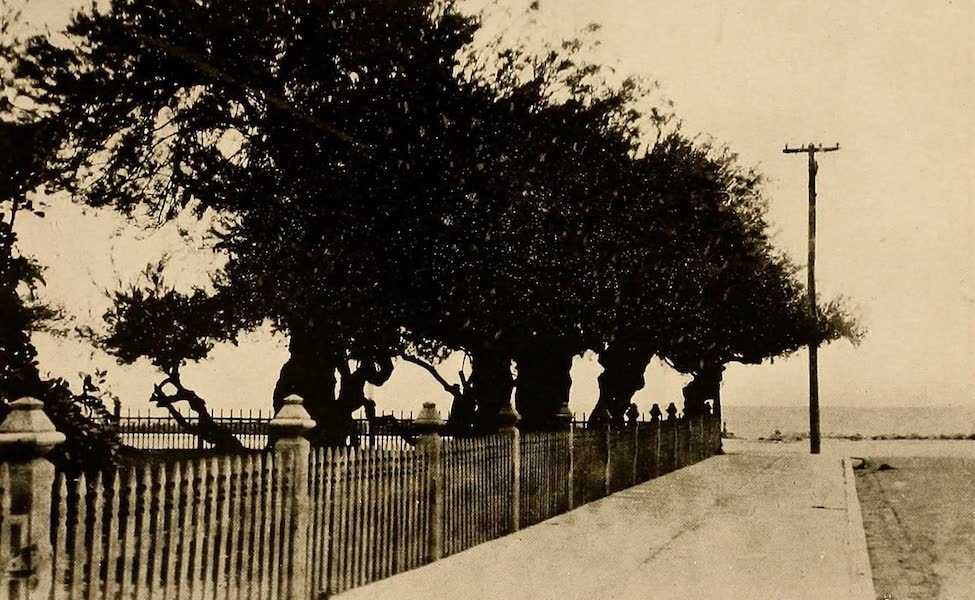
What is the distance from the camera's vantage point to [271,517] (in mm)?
8039

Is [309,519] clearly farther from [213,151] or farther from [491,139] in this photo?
[213,151]

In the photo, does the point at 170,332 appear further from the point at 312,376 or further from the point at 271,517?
the point at 271,517

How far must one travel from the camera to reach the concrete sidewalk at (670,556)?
→ 9266 millimetres

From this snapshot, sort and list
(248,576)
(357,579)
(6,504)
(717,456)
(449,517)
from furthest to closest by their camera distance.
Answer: (717,456) → (449,517) → (357,579) → (248,576) → (6,504)

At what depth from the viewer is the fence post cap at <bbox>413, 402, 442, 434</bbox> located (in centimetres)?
1092

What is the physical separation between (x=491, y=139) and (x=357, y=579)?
10333mm

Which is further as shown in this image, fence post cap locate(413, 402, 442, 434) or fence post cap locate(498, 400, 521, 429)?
fence post cap locate(498, 400, 521, 429)

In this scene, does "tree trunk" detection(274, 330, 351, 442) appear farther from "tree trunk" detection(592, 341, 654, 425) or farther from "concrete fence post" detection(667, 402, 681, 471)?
"tree trunk" detection(592, 341, 654, 425)

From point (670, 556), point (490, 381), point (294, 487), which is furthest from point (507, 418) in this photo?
point (490, 381)

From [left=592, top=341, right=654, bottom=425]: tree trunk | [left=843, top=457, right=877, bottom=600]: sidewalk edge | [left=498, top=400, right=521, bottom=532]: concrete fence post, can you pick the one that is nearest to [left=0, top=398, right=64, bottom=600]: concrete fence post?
[left=843, top=457, right=877, bottom=600]: sidewalk edge

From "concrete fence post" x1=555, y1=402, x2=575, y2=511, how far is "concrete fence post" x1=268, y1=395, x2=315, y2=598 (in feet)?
28.0

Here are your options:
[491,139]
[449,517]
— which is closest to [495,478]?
[449,517]

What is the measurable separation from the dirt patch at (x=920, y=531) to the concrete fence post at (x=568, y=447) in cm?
427

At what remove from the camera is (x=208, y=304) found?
109 ft
